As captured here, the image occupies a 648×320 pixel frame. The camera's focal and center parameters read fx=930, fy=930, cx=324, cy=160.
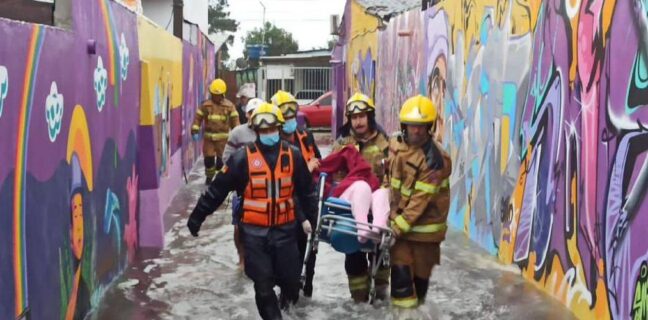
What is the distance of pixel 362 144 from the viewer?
802 centimetres

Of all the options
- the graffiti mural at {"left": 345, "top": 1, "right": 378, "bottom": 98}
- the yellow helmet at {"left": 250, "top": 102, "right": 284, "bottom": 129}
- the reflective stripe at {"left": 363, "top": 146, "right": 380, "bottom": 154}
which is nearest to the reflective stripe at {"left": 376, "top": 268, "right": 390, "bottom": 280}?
the reflective stripe at {"left": 363, "top": 146, "right": 380, "bottom": 154}

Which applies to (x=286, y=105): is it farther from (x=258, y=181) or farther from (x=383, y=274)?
(x=383, y=274)

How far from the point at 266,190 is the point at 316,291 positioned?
2.23m

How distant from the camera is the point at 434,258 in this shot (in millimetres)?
7355

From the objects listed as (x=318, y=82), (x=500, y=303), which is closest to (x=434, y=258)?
(x=500, y=303)

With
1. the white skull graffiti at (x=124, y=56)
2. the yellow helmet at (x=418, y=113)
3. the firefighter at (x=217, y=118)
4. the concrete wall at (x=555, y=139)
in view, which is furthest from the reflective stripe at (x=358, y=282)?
the firefighter at (x=217, y=118)

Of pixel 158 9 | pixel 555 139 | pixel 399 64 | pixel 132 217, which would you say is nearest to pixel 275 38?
pixel 158 9

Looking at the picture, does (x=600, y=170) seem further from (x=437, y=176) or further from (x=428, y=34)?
→ (x=428, y=34)

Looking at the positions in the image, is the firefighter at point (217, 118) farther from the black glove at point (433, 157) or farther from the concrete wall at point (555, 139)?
the black glove at point (433, 157)

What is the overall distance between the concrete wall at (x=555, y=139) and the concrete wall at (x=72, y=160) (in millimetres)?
3976

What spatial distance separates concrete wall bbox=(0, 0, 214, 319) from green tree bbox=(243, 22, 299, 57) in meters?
89.2

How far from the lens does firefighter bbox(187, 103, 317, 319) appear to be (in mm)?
7004

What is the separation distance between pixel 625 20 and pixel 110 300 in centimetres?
495

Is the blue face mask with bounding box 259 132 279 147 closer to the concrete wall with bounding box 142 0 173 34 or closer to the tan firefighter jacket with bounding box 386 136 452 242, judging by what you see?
the tan firefighter jacket with bounding box 386 136 452 242
